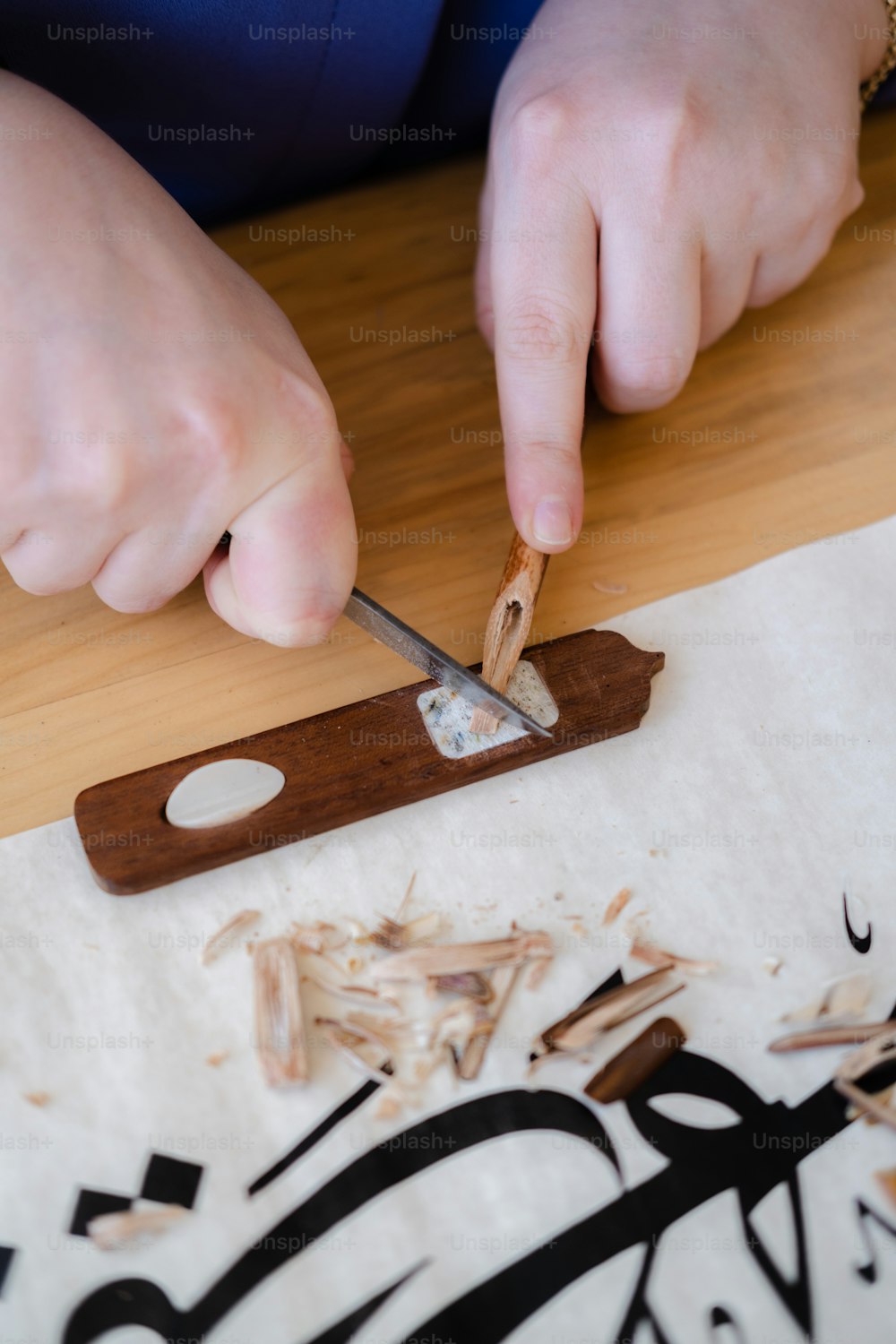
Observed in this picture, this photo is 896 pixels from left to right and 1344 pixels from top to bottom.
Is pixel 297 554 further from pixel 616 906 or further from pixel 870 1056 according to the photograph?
pixel 870 1056

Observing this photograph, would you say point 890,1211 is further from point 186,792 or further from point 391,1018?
point 186,792

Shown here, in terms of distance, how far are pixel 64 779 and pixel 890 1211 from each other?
2.08 feet

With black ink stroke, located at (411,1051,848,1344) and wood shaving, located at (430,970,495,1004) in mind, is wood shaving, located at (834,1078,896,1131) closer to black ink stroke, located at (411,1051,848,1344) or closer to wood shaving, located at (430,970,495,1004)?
black ink stroke, located at (411,1051,848,1344)

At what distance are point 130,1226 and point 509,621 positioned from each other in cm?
49

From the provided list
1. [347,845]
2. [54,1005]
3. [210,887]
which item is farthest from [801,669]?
[54,1005]

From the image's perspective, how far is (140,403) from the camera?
65 cm

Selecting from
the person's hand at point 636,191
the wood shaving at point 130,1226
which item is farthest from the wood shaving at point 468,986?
the person's hand at point 636,191

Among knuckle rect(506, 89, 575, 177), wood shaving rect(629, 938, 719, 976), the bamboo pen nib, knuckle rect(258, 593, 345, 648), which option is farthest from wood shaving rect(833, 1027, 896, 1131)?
knuckle rect(506, 89, 575, 177)

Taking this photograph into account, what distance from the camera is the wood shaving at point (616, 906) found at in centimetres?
72

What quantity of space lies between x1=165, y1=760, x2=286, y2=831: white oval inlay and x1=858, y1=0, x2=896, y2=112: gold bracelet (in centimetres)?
95

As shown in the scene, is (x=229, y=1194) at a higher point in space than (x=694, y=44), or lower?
lower

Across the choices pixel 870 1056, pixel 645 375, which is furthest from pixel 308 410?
pixel 870 1056

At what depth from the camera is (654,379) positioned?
0.94m

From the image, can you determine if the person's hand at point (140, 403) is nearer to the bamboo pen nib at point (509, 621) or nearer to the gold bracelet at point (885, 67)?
the bamboo pen nib at point (509, 621)
